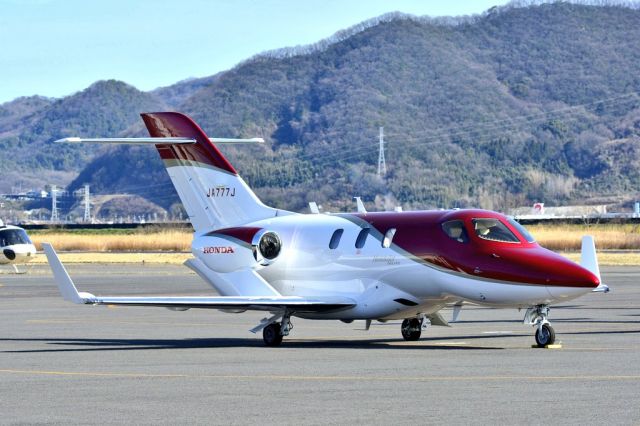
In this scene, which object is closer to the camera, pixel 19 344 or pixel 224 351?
pixel 224 351

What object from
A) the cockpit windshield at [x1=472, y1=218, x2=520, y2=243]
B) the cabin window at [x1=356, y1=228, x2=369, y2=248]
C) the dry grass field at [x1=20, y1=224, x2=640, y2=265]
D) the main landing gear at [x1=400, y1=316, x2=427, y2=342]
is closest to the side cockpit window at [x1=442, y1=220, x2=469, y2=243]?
the cockpit windshield at [x1=472, y1=218, x2=520, y2=243]

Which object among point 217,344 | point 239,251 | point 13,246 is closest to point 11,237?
point 13,246

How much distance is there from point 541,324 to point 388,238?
142 inches

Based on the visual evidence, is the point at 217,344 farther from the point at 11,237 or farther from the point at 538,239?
the point at 538,239

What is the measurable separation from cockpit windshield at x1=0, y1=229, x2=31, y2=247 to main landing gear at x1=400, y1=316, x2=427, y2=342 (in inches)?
1756

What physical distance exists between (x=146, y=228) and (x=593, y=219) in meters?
42.0

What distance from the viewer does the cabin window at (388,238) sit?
2727 cm

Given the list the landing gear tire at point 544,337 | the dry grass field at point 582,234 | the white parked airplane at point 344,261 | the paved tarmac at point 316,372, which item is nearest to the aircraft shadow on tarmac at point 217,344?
the paved tarmac at point 316,372

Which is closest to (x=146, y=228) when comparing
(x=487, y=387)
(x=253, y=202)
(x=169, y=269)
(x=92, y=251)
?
(x=92, y=251)

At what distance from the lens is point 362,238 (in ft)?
91.4

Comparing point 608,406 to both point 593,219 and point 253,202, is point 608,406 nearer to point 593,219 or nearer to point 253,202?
point 253,202

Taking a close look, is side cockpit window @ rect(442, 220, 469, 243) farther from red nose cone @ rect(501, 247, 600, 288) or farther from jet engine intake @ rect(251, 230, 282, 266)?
jet engine intake @ rect(251, 230, 282, 266)

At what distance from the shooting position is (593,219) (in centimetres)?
12462

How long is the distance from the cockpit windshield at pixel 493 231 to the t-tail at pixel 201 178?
5573 mm
